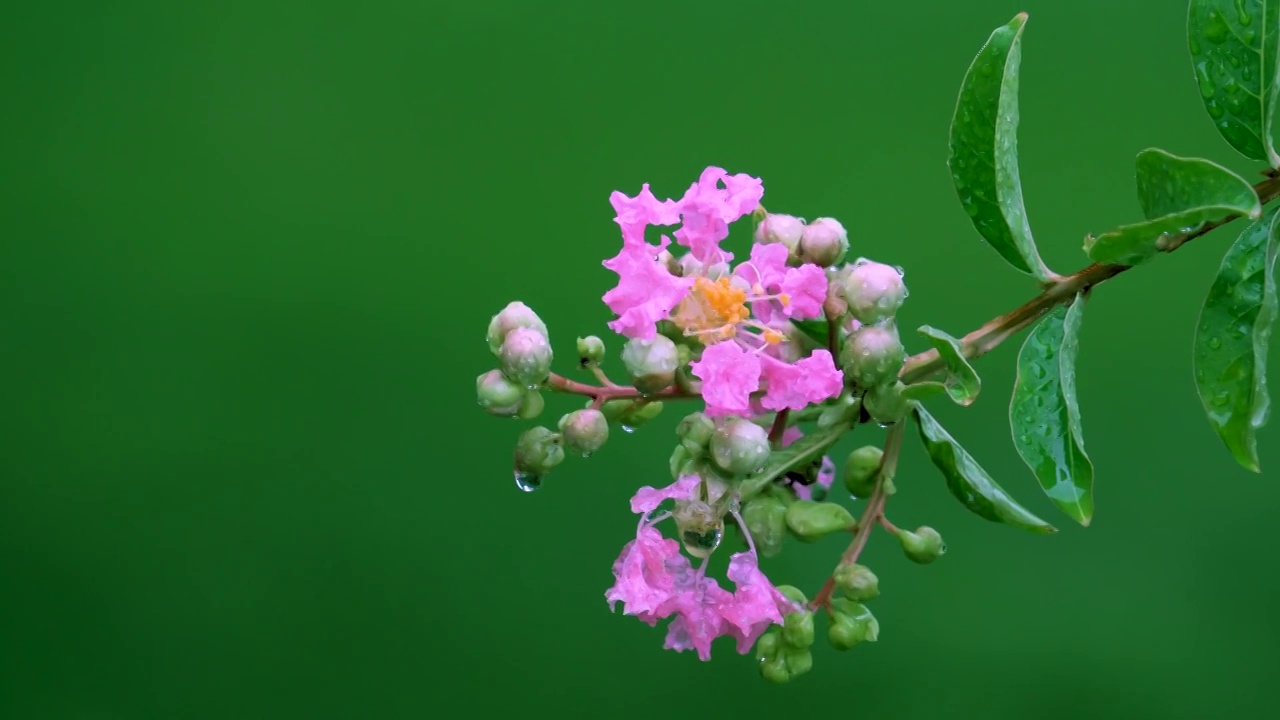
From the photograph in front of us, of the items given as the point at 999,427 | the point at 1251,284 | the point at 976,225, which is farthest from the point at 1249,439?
the point at 999,427

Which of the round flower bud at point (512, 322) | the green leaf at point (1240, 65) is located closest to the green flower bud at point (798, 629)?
the round flower bud at point (512, 322)

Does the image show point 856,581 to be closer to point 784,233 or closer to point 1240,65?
point 784,233

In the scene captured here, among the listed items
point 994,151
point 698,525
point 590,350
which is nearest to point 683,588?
point 698,525

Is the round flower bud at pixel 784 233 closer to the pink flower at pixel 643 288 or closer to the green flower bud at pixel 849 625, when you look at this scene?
the pink flower at pixel 643 288

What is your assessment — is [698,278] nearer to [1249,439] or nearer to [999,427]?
[1249,439]

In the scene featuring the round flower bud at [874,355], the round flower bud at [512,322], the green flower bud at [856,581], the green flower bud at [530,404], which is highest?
the round flower bud at [512,322]

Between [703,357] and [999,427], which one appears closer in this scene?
[703,357]
